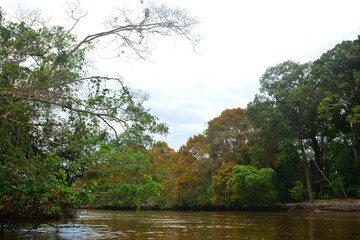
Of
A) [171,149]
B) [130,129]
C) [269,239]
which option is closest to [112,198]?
[130,129]

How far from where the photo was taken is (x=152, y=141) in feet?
33.1

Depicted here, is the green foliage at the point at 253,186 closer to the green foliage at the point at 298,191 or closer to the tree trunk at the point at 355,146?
the green foliage at the point at 298,191

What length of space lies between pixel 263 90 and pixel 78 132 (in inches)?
962

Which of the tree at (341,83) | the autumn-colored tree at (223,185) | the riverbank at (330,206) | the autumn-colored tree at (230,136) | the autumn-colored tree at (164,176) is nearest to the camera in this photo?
the riverbank at (330,206)

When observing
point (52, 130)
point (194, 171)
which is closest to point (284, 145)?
point (194, 171)

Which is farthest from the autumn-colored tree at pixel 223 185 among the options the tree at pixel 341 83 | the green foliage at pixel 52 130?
the green foliage at pixel 52 130

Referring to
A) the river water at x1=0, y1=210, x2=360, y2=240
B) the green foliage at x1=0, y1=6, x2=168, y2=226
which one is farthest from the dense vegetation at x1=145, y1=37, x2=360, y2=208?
the green foliage at x1=0, y1=6, x2=168, y2=226

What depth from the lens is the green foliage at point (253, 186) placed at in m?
26.3

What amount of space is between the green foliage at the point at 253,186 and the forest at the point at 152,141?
0.38 feet

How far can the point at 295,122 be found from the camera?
28703mm

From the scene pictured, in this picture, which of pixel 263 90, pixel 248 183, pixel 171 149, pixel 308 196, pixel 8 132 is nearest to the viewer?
pixel 8 132

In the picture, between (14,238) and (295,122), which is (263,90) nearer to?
(295,122)

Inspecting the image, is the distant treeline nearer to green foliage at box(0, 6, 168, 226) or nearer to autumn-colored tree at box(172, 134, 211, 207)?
autumn-colored tree at box(172, 134, 211, 207)

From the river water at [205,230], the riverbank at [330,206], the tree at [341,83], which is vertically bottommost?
the river water at [205,230]
